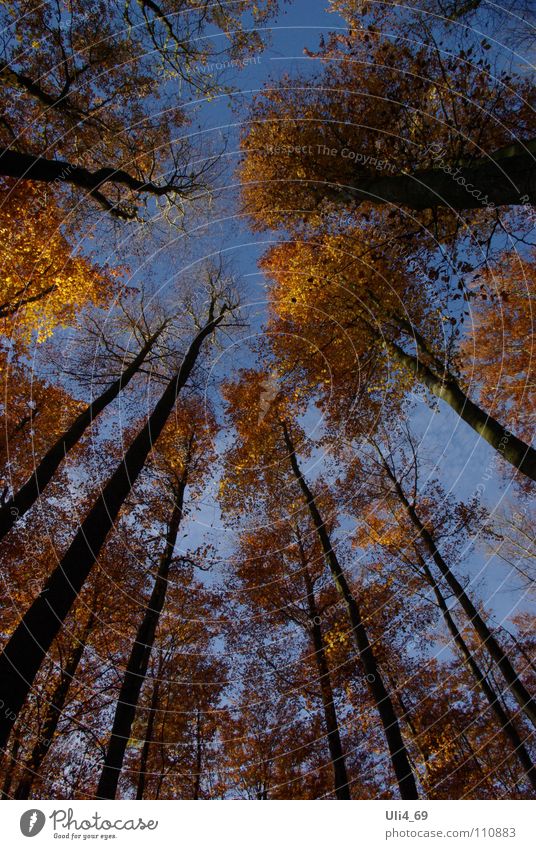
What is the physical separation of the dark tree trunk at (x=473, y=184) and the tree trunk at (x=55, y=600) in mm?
8102

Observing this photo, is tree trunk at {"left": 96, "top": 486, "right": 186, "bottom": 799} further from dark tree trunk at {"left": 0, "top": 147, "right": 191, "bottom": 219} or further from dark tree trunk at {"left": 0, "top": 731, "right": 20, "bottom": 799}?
dark tree trunk at {"left": 0, "top": 147, "right": 191, "bottom": 219}

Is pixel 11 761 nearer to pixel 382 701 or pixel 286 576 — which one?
pixel 286 576

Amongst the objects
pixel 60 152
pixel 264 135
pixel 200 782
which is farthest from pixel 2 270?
pixel 200 782

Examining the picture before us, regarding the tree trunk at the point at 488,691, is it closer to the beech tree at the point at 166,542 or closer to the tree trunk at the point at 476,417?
the tree trunk at the point at 476,417

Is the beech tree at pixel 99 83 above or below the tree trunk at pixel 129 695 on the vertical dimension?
above

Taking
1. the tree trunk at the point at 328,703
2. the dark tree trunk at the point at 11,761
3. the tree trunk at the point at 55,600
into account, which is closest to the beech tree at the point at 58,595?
the tree trunk at the point at 55,600

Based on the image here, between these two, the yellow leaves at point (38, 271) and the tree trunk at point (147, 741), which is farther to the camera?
the tree trunk at point (147, 741)

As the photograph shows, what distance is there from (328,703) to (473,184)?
13843 millimetres

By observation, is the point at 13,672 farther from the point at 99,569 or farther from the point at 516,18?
the point at 516,18

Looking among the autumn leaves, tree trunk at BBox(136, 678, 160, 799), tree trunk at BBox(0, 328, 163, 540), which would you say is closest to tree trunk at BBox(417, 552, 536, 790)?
the autumn leaves

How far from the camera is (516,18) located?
8898mm

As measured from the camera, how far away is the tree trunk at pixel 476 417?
776cm
